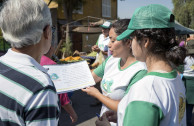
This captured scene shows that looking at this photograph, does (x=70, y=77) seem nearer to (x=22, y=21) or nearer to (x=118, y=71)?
(x=118, y=71)

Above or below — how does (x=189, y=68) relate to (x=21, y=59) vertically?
below

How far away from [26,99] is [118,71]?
3.60 ft

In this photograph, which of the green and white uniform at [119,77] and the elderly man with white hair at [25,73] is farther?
the green and white uniform at [119,77]

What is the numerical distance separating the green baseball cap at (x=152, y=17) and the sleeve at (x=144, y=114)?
1.42 feet

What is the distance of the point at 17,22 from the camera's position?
0.92 metres

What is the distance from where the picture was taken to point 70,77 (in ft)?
5.99

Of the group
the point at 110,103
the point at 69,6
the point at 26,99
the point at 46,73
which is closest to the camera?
the point at 26,99

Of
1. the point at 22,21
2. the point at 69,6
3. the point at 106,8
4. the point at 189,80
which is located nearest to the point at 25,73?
the point at 22,21

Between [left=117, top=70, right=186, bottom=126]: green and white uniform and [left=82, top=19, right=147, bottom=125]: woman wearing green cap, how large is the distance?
24.0 inches

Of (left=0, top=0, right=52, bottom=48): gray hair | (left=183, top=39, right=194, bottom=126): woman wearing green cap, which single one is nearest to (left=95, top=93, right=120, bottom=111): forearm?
(left=0, top=0, right=52, bottom=48): gray hair

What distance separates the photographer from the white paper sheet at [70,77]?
5.70 feet

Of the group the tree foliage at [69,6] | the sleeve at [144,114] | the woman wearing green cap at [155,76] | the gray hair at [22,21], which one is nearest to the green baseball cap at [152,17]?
the woman wearing green cap at [155,76]

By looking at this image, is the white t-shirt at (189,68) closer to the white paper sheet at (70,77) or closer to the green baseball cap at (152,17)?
the white paper sheet at (70,77)

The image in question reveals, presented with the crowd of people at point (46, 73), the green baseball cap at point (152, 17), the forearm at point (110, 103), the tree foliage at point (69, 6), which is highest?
the tree foliage at point (69, 6)
